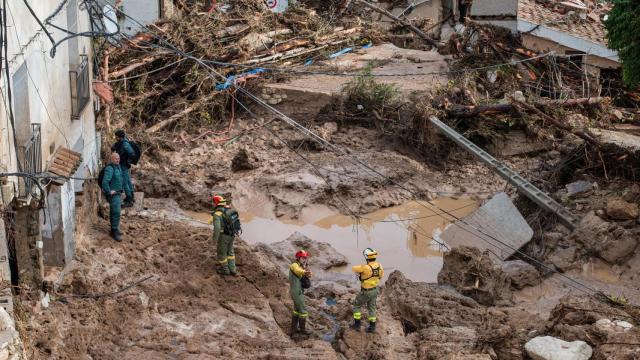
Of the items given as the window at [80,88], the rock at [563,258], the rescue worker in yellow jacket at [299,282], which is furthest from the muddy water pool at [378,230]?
the rescue worker in yellow jacket at [299,282]

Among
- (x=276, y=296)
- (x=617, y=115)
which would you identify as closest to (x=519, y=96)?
(x=617, y=115)

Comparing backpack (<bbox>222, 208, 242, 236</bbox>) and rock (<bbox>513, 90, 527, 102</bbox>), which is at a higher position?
rock (<bbox>513, 90, 527, 102</bbox>)

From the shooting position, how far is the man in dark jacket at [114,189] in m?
14.1

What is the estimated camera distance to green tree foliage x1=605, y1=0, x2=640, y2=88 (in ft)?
53.7

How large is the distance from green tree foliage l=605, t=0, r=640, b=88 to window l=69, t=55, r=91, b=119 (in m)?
9.74

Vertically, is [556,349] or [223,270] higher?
[556,349]

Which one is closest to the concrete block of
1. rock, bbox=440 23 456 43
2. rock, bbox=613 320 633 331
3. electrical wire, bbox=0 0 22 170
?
rock, bbox=613 320 633 331

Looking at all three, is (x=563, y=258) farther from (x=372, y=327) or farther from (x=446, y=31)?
(x=446, y=31)

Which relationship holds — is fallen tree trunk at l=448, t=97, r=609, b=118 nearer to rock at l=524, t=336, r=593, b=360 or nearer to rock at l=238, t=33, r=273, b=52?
rock at l=238, t=33, r=273, b=52

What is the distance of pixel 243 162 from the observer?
1953 cm

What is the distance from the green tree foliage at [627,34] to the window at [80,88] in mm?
9745

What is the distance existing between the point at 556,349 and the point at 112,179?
24.6ft

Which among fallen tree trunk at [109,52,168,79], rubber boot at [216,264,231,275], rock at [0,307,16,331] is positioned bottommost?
rubber boot at [216,264,231,275]

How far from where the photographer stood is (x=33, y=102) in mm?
11594
